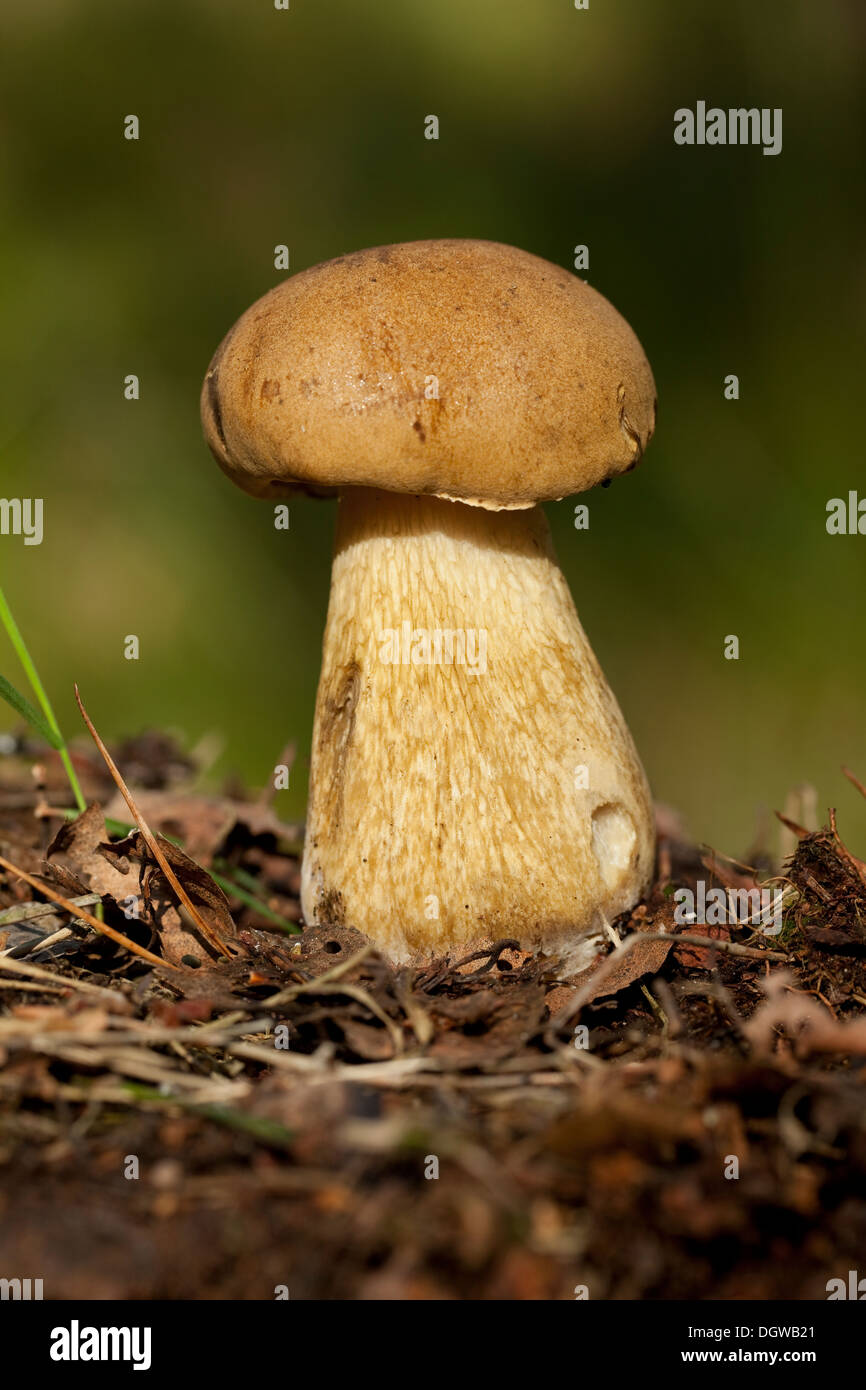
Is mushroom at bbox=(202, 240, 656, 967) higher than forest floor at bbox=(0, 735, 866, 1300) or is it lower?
higher

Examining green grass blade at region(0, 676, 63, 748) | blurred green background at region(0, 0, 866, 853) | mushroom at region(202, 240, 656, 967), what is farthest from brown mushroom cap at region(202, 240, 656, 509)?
blurred green background at region(0, 0, 866, 853)

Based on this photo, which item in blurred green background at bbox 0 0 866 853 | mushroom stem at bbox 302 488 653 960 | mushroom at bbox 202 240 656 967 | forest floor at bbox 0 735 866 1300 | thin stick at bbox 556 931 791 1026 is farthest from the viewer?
blurred green background at bbox 0 0 866 853

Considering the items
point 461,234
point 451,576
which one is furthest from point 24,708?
point 461,234

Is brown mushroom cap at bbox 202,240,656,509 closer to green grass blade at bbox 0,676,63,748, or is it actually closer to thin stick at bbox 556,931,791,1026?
green grass blade at bbox 0,676,63,748

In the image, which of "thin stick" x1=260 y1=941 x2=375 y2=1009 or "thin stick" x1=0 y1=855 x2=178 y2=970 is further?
"thin stick" x1=0 y1=855 x2=178 y2=970

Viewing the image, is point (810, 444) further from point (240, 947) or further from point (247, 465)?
point (240, 947)

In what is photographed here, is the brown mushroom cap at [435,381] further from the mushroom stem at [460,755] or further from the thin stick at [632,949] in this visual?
the thin stick at [632,949]
